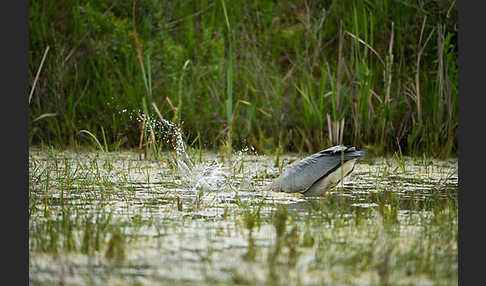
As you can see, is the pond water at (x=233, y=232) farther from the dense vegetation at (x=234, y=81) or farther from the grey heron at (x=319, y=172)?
the dense vegetation at (x=234, y=81)

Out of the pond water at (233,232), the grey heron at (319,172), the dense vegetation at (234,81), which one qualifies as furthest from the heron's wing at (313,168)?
the dense vegetation at (234,81)

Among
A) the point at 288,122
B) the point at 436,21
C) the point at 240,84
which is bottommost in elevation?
the point at 288,122

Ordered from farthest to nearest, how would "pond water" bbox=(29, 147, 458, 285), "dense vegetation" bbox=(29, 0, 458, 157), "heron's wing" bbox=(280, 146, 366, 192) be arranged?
"dense vegetation" bbox=(29, 0, 458, 157)
"heron's wing" bbox=(280, 146, 366, 192)
"pond water" bbox=(29, 147, 458, 285)

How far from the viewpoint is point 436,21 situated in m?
5.64

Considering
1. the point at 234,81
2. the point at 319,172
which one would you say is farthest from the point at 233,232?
the point at 234,81

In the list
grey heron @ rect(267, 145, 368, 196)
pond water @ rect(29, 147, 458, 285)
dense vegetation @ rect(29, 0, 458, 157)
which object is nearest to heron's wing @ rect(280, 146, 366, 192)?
grey heron @ rect(267, 145, 368, 196)

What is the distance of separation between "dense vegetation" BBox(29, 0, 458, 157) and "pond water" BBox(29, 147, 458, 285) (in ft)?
4.48

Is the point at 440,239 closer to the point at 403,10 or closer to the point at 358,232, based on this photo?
the point at 358,232

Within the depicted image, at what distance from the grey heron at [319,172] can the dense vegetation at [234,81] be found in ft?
4.98

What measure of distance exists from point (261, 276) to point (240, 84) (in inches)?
169

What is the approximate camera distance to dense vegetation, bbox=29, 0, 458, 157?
533 cm

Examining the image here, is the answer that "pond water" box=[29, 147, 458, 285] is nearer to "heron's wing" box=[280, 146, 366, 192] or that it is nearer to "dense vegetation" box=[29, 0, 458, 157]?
"heron's wing" box=[280, 146, 366, 192]

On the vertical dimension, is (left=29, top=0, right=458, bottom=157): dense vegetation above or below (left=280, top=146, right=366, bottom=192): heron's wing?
above

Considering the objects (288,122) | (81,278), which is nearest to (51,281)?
(81,278)
